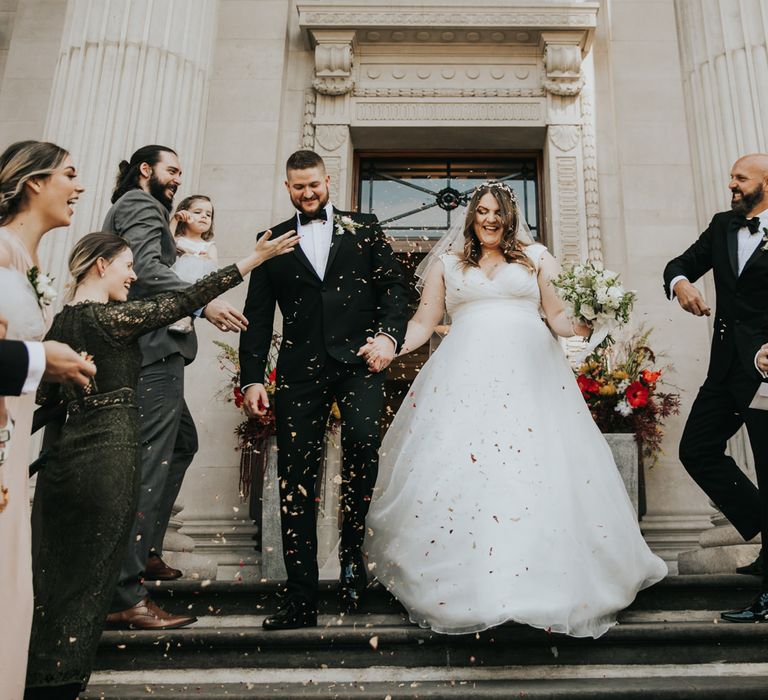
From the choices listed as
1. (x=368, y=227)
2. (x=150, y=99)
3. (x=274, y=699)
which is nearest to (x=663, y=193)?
(x=368, y=227)

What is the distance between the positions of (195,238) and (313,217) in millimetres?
1058

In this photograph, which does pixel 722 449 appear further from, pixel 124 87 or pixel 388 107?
pixel 124 87

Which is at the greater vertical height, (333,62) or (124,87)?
(333,62)

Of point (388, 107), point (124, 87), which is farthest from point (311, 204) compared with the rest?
point (388, 107)

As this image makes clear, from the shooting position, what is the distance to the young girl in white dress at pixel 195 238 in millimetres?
4785

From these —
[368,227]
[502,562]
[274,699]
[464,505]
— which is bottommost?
[274,699]

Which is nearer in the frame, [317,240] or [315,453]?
[315,453]

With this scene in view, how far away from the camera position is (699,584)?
4188 millimetres

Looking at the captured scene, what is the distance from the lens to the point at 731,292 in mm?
4531

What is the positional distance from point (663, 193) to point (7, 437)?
21.8 feet

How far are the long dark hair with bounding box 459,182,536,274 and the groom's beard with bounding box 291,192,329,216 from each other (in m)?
0.99

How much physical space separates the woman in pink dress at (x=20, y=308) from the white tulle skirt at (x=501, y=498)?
176 cm

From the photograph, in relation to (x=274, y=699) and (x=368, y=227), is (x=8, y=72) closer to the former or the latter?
(x=368, y=227)

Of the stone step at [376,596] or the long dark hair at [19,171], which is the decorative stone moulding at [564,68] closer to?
the stone step at [376,596]
